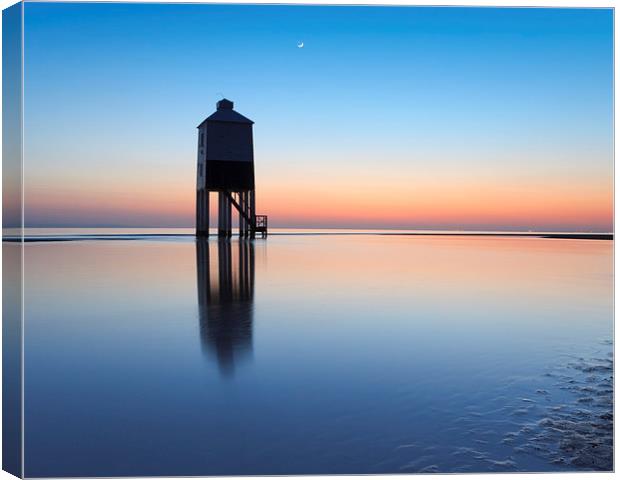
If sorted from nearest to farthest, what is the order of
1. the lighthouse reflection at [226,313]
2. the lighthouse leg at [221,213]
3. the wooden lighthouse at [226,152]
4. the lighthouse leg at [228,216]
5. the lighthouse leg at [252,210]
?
the lighthouse reflection at [226,313] < the wooden lighthouse at [226,152] < the lighthouse leg at [252,210] < the lighthouse leg at [221,213] < the lighthouse leg at [228,216]

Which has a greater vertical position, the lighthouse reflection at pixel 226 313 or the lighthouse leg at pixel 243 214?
the lighthouse leg at pixel 243 214

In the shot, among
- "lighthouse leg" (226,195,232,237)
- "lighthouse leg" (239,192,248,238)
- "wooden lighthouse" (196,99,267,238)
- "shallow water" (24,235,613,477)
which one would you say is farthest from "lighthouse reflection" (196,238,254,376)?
"lighthouse leg" (239,192,248,238)

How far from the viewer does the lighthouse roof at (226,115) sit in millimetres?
33188

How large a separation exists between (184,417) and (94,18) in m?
4.46

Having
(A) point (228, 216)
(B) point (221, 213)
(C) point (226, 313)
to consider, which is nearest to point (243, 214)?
(A) point (228, 216)

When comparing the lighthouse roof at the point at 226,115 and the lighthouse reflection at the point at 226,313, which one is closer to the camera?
the lighthouse reflection at the point at 226,313

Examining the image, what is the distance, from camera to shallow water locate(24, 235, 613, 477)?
3.82m

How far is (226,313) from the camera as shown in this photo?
941cm

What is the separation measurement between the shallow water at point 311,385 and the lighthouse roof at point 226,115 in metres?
23.1

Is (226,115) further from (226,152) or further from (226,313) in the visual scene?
(226,313)

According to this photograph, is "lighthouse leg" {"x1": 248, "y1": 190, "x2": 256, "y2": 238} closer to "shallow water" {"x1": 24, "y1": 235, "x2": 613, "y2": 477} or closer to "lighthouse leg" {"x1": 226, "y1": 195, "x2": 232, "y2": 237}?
"lighthouse leg" {"x1": 226, "y1": 195, "x2": 232, "y2": 237}

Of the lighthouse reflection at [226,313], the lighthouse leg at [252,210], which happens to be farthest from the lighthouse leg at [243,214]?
the lighthouse reflection at [226,313]

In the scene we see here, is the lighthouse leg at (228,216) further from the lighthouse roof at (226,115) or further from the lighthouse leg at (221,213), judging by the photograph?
the lighthouse roof at (226,115)

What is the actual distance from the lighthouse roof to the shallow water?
2313cm
